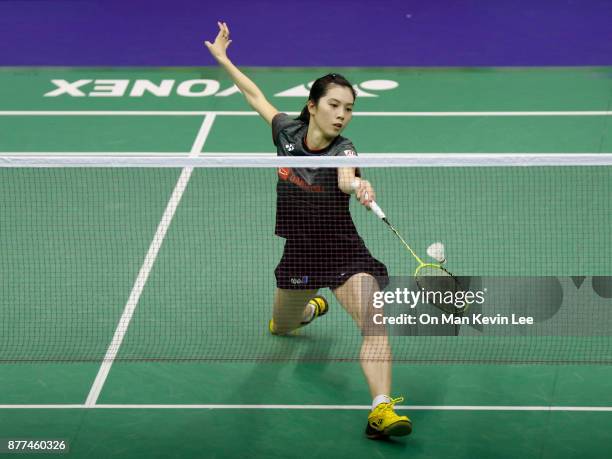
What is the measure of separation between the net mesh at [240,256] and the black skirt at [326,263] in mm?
90

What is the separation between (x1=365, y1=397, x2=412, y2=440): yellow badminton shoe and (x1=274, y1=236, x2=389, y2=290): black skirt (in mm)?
795

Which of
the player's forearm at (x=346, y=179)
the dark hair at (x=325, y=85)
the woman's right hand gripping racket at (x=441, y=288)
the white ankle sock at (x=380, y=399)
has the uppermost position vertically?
the dark hair at (x=325, y=85)

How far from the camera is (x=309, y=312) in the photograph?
8.00 m

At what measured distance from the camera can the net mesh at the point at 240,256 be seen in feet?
24.6

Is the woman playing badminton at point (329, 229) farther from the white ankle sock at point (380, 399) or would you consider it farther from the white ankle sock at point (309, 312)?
the white ankle sock at point (309, 312)

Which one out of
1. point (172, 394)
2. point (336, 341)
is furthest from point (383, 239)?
point (172, 394)

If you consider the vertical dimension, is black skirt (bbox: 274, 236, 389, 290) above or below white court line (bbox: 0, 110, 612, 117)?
below

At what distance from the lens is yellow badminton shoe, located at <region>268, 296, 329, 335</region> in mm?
7991

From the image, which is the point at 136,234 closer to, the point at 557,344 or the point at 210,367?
the point at 210,367

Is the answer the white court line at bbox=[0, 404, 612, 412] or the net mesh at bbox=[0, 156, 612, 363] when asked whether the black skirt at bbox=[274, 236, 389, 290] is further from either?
the white court line at bbox=[0, 404, 612, 412]

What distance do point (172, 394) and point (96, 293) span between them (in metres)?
1.47

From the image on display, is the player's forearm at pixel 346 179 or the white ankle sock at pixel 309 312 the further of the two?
the white ankle sock at pixel 309 312

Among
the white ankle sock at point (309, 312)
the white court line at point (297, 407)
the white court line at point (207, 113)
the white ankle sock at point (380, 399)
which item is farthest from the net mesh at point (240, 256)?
the white court line at point (207, 113)

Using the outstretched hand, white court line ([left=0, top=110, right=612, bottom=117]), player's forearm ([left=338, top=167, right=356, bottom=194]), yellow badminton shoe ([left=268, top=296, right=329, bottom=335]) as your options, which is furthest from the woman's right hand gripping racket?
white court line ([left=0, top=110, right=612, bottom=117])
